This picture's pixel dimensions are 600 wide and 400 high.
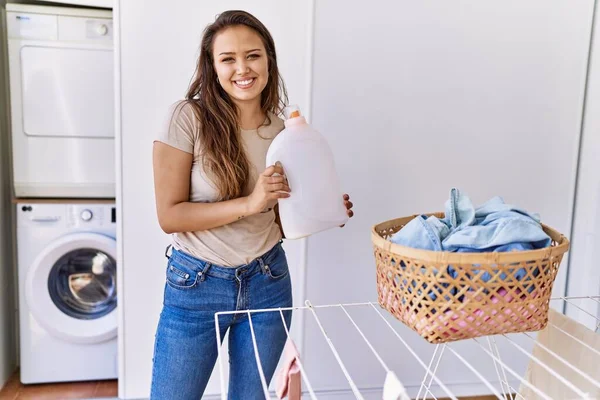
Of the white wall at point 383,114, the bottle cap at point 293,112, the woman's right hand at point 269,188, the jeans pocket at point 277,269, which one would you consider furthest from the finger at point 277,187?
the white wall at point 383,114

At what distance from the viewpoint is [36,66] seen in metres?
2.09

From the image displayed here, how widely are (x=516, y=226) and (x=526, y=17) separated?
1.48 meters

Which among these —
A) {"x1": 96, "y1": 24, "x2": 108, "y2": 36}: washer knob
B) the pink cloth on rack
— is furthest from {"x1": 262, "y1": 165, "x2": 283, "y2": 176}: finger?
{"x1": 96, "y1": 24, "x2": 108, "y2": 36}: washer knob

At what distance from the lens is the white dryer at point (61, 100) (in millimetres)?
2084

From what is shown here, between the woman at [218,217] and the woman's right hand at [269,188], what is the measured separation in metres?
0.03

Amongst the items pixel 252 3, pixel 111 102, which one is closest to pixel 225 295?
pixel 252 3

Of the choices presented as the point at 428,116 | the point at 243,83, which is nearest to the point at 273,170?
the point at 243,83

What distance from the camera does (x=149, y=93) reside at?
187cm

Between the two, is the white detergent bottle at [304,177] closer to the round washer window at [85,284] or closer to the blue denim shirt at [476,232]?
the blue denim shirt at [476,232]

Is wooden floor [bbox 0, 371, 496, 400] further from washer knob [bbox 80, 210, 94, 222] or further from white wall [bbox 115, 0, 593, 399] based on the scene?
washer knob [bbox 80, 210, 94, 222]

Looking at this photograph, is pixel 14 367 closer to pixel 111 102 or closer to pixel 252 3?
pixel 111 102

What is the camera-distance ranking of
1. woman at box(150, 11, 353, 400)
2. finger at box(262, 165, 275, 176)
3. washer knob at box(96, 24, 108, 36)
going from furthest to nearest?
washer knob at box(96, 24, 108, 36)
woman at box(150, 11, 353, 400)
finger at box(262, 165, 275, 176)

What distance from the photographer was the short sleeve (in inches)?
45.0

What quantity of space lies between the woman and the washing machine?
3.52 feet
